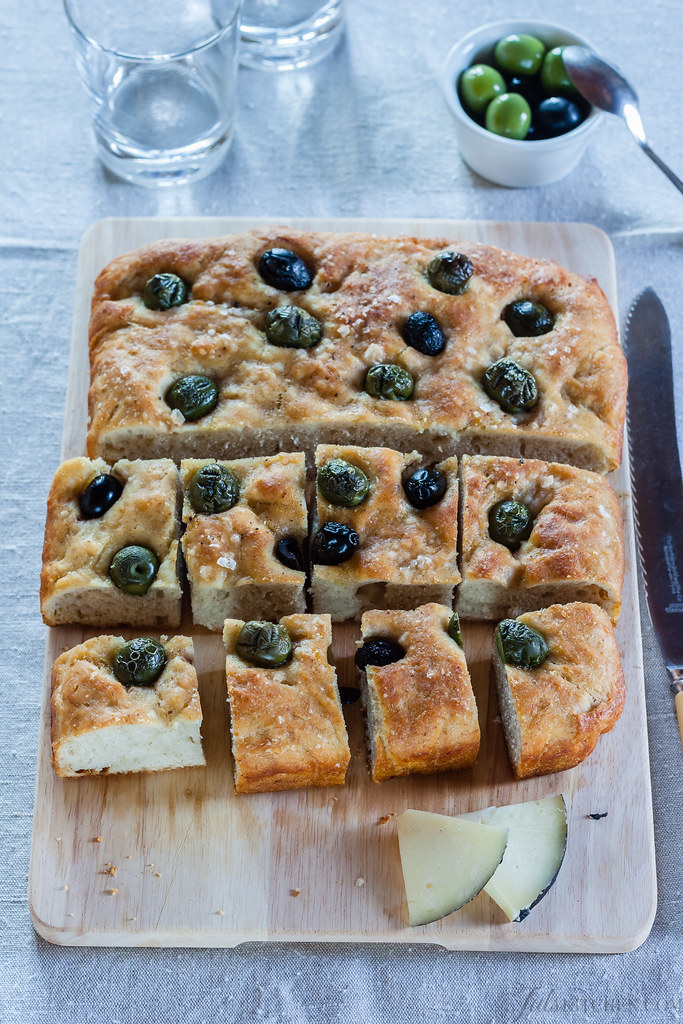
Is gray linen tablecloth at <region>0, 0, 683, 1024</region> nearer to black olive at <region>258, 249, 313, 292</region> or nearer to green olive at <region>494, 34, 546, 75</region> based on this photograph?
green olive at <region>494, 34, 546, 75</region>

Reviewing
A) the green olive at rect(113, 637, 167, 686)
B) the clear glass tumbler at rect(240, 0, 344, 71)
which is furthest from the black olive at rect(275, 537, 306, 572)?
the clear glass tumbler at rect(240, 0, 344, 71)

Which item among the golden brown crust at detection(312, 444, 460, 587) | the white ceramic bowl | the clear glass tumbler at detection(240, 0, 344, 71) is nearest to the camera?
the golden brown crust at detection(312, 444, 460, 587)

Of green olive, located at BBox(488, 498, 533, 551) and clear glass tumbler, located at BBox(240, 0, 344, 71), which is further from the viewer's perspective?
clear glass tumbler, located at BBox(240, 0, 344, 71)

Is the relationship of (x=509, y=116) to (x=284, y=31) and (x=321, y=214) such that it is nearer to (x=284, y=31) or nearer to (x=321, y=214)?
(x=321, y=214)

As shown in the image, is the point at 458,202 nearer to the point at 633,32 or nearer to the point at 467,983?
the point at 633,32

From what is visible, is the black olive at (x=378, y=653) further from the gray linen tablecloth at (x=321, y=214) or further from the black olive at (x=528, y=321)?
the black olive at (x=528, y=321)
